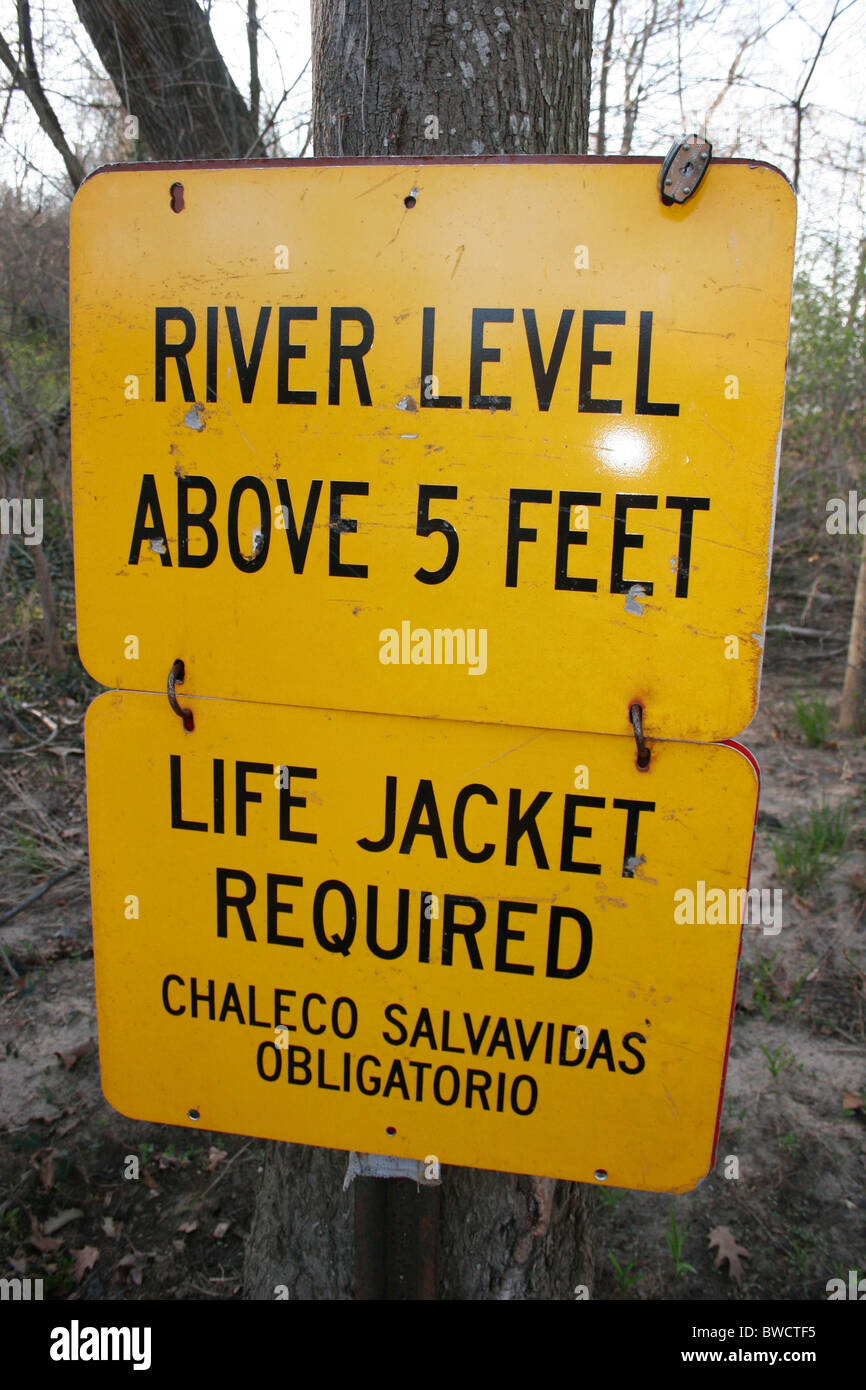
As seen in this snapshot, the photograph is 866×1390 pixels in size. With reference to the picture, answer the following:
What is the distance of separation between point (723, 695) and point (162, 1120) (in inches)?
42.3

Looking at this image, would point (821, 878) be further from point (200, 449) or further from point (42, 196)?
point (42, 196)

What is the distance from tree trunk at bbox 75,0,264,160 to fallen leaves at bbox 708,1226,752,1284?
16.4 feet

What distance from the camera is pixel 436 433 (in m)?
1.15

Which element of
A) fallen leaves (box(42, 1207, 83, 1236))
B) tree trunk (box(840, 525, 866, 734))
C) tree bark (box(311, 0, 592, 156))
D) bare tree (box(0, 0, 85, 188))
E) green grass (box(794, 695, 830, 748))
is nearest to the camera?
tree bark (box(311, 0, 592, 156))

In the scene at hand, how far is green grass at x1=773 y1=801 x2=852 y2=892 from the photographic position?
4020 mm

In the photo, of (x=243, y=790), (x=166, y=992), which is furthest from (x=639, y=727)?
(x=166, y=992)

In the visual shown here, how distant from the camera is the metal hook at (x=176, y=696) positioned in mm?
1235

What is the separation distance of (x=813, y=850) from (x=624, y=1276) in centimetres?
227

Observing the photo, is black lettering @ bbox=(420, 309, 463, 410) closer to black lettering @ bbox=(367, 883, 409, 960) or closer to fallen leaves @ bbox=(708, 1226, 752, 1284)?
black lettering @ bbox=(367, 883, 409, 960)

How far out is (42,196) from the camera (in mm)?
6023

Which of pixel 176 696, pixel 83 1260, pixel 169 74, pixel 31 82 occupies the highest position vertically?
pixel 31 82

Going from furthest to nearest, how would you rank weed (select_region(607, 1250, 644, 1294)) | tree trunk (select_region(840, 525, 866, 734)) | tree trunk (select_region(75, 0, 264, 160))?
tree trunk (select_region(840, 525, 866, 734)) → tree trunk (select_region(75, 0, 264, 160)) → weed (select_region(607, 1250, 644, 1294))

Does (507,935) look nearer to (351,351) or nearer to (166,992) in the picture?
(166,992)

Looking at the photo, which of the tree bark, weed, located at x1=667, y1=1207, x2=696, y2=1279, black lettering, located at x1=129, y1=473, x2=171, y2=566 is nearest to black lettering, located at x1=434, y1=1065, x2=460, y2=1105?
black lettering, located at x1=129, y1=473, x2=171, y2=566
